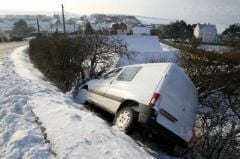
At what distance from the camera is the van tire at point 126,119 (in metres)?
6.34

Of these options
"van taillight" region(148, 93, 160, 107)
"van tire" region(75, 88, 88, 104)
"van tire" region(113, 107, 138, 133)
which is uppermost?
"van taillight" region(148, 93, 160, 107)

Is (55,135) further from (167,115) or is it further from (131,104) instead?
(167,115)

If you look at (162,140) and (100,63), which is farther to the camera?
(100,63)

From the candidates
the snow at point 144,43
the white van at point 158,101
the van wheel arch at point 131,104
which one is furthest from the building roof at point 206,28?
the van wheel arch at point 131,104

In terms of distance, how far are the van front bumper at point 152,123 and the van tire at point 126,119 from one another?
20cm

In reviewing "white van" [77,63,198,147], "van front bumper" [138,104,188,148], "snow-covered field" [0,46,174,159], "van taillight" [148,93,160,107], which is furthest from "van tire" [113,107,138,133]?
"snow-covered field" [0,46,174,159]

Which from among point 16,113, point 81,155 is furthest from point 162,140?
point 16,113

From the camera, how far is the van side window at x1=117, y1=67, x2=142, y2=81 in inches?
285

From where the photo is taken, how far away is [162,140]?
6.73 meters

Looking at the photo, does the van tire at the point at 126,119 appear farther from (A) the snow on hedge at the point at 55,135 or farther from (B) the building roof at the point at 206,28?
(B) the building roof at the point at 206,28

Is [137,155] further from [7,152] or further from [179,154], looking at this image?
[179,154]

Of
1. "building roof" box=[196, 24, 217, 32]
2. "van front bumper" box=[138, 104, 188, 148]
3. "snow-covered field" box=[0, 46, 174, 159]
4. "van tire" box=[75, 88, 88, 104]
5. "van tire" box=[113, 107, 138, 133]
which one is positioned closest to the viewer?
"snow-covered field" box=[0, 46, 174, 159]

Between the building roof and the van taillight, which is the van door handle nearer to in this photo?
the van taillight

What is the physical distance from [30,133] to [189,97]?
346cm
